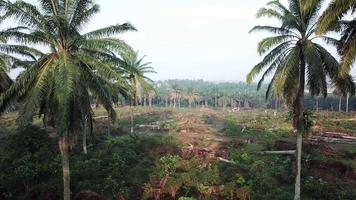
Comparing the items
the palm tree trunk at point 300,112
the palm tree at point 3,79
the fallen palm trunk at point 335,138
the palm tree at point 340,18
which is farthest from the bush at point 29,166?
the fallen palm trunk at point 335,138

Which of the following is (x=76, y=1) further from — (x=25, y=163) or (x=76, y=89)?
(x=25, y=163)

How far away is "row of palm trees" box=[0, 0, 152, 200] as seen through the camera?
15.3 meters

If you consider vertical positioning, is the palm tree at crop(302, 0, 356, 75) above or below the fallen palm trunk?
above

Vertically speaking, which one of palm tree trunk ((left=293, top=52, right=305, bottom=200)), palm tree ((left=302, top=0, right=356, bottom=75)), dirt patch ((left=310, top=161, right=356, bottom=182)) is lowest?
dirt patch ((left=310, top=161, right=356, bottom=182))

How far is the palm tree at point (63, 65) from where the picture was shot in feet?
50.2

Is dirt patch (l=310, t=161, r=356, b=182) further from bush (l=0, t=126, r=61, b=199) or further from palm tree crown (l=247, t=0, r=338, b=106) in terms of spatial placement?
bush (l=0, t=126, r=61, b=199)

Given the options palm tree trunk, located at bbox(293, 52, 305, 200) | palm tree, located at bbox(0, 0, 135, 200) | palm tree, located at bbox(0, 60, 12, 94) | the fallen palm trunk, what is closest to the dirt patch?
palm tree trunk, located at bbox(293, 52, 305, 200)

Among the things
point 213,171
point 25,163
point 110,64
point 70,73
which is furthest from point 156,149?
point 70,73

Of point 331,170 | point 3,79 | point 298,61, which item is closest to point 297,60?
point 298,61

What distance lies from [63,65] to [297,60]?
478 inches

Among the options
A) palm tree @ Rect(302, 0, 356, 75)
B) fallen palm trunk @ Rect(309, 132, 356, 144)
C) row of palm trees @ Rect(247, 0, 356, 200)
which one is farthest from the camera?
fallen palm trunk @ Rect(309, 132, 356, 144)

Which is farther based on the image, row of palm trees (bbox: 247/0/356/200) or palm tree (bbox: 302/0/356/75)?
row of palm trees (bbox: 247/0/356/200)

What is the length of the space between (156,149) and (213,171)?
306 inches

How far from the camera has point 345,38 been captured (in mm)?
15750
